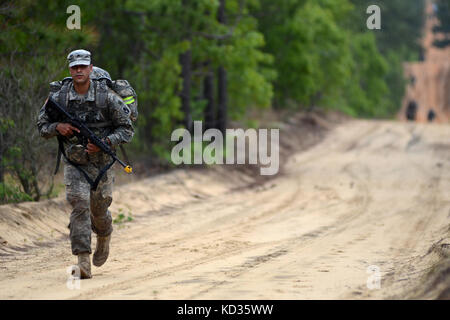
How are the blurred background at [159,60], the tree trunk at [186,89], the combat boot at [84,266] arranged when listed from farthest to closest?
1. the tree trunk at [186,89]
2. the blurred background at [159,60]
3. the combat boot at [84,266]

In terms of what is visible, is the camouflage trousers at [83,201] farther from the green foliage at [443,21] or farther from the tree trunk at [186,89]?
the green foliage at [443,21]

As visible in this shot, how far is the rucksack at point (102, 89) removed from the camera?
25.0ft

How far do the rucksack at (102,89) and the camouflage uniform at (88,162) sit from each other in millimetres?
43

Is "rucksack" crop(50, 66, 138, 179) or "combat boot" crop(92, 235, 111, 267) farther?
"combat boot" crop(92, 235, 111, 267)

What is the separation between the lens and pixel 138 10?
56.5 feet

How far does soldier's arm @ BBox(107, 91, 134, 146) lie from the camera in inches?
301

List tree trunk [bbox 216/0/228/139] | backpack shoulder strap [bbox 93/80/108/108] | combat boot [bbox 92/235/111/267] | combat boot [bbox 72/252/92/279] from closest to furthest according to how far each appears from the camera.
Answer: combat boot [bbox 72/252/92/279] → backpack shoulder strap [bbox 93/80/108/108] → combat boot [bbox 92/235/111/267] → tree trunk [bbox 216/0/228/139]

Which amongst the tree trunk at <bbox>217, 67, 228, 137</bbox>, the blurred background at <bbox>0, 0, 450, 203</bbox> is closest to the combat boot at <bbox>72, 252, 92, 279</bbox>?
the blurred background at <bbox>0, 0, 450, 203</bbox>

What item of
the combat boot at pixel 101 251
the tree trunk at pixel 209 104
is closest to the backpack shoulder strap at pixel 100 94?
the combat boot at pixel 101 251

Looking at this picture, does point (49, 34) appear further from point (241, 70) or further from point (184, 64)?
point (241, 70)

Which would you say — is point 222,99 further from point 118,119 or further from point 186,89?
point 118,119

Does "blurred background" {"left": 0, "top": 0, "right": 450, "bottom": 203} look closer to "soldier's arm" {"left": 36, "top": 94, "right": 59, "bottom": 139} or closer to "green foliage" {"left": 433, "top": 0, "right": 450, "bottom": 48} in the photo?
"soldier's arm" {"left": 36, "top": 94, "right": 59, "bottom": 139}

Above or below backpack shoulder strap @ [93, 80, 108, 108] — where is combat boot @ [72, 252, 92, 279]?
below

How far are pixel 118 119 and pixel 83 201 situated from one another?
0.87 meters
